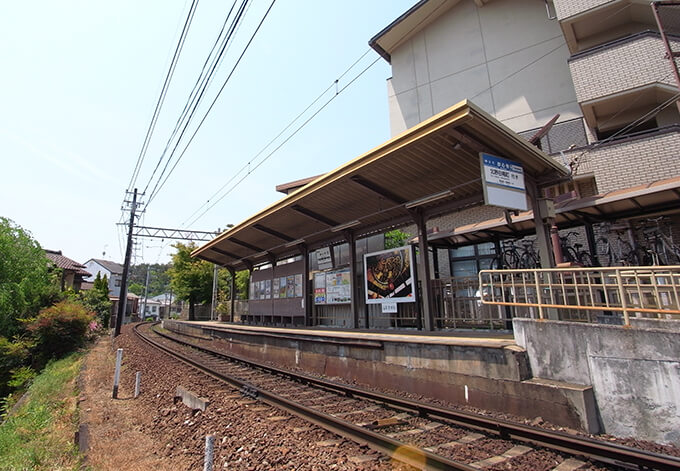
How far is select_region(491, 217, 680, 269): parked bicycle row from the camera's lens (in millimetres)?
10398

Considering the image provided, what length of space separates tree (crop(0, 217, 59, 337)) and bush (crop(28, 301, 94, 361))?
4.13 metres

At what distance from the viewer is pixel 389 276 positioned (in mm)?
11867

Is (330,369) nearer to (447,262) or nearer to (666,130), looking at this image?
(447,262)

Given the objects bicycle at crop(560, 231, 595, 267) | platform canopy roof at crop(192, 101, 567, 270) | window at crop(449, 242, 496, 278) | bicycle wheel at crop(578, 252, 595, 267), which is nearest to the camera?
platform canopy roof at crop(192, 101, 567, 270)

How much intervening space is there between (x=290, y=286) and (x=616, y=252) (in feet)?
42.5

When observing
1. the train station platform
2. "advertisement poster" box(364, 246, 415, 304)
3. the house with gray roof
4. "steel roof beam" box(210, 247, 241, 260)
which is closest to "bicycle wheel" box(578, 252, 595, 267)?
"advertisement poster" box(364, 246, 415, 304)

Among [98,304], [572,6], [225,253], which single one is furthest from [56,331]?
[572,6]

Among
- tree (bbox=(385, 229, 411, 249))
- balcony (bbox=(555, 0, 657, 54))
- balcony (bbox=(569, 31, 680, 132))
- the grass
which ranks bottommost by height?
A: the grass

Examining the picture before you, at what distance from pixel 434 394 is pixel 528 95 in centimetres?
1593

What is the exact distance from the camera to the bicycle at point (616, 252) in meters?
10.9

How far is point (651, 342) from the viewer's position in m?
4.65

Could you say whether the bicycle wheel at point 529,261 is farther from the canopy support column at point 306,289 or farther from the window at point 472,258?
the canopy support column at point 306,289

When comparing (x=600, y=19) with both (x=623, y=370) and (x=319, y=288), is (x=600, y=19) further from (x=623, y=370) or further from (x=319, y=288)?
(x=319, y=288)

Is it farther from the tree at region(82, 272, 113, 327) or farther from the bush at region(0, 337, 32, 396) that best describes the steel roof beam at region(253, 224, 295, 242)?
the tree at region(82, 272, 113, 327)
